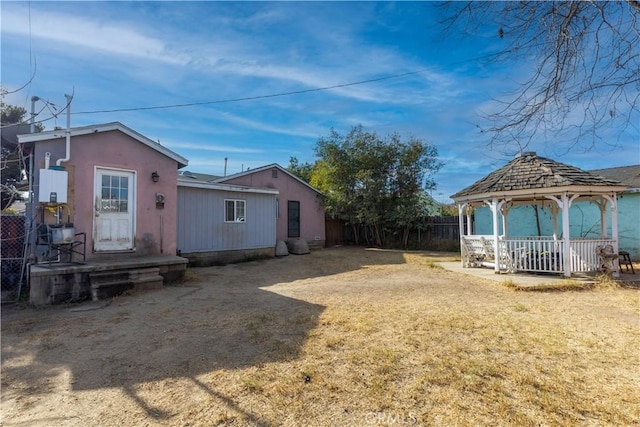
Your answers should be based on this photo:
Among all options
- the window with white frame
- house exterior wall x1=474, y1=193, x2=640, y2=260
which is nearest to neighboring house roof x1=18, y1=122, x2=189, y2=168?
the window with white frame

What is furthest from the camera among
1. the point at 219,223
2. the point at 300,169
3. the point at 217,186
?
the point at 300,169

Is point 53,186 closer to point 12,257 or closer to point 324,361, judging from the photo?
point 12,257

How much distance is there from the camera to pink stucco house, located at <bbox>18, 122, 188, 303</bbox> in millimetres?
6625

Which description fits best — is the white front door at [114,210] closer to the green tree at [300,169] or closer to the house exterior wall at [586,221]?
the house exterior wall at [586,221]

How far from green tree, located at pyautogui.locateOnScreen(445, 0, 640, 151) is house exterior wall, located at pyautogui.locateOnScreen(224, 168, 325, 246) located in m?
11.7

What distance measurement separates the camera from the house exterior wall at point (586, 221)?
11.8 m

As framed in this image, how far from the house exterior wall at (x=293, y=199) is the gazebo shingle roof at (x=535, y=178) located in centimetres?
823

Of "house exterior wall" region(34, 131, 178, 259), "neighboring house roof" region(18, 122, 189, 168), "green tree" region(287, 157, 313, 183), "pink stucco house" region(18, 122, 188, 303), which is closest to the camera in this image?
"pink stucco house" region(18, 122, 188, 303)

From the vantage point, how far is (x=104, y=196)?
7699mm

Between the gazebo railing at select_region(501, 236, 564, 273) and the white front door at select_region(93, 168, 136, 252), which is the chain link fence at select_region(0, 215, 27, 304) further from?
the gazebo railing at select_region(501, 236, 564, 273)

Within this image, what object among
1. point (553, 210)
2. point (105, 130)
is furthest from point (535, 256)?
point (105, 130)

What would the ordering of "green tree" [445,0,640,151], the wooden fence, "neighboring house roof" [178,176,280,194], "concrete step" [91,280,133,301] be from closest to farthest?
"green tree" [445,0,640,151], "concrete step" [91,280,133,301], "neighboring house roof" [178,176,280,194], the wooden fence

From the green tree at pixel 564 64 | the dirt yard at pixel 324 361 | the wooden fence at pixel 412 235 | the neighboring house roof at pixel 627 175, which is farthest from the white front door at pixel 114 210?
the neighboring house roof at pixel 627 175

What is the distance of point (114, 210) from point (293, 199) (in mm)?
9081
